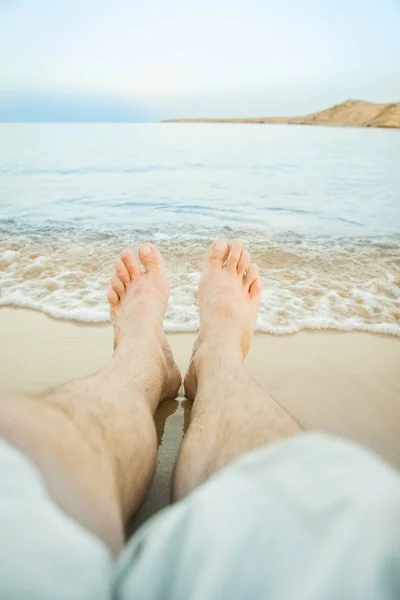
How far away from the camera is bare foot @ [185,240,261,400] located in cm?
167

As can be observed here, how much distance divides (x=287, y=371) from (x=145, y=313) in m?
0.66

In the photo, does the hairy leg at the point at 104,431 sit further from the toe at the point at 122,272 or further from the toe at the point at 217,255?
the toe at the point at 217,255

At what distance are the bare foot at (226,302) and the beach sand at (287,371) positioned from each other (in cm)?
13

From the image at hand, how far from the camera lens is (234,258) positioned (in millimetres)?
2328

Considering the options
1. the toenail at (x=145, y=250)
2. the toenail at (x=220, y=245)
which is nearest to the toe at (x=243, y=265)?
the toenail at (x=220, y=245)

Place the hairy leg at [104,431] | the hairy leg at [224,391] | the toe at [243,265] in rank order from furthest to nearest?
the toe at [243,265] → the hairy leg at [224,391] → the hairy leg at [104,431]

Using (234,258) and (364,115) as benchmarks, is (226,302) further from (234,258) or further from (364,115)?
(364,115)

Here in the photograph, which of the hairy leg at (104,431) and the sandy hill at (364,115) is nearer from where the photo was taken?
the hairy leg at (104,431)

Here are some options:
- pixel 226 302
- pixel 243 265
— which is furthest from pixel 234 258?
pixel 226 302

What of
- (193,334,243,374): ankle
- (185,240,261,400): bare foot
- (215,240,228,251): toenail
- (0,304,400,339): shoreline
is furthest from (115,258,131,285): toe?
(193,334,243,374): ankle

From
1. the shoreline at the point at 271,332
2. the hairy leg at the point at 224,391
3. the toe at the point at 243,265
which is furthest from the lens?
the toe at the point at 243,265

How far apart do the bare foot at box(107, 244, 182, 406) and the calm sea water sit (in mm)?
185

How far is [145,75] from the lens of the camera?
27.7 m

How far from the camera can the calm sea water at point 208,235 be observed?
232 centimetres
